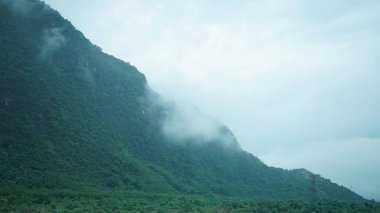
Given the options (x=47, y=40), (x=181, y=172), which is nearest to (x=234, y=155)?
(x=181, y=172)

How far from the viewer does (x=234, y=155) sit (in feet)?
411

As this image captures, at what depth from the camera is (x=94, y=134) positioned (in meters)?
79.9

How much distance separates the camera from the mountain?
2404 inches

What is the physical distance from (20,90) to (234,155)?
74877 millimetres

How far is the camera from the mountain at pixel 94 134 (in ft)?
200

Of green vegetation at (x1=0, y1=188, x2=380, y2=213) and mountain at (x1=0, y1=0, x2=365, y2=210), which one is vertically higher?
mountain at (x1=0, y1=0, x2=365, y2=210)

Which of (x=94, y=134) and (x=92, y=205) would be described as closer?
(x=92, y=205)

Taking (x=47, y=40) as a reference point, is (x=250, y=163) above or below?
below

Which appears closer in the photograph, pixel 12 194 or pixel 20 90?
pixel 12 194

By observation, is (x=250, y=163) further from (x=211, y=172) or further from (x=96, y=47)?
(x=96, y=47)

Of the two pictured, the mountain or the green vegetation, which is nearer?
the green vegetation

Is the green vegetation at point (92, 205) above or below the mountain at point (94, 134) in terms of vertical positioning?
below

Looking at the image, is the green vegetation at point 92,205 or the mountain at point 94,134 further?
the mountain at point 94,134

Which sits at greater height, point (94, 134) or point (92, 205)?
point (94, 134)
